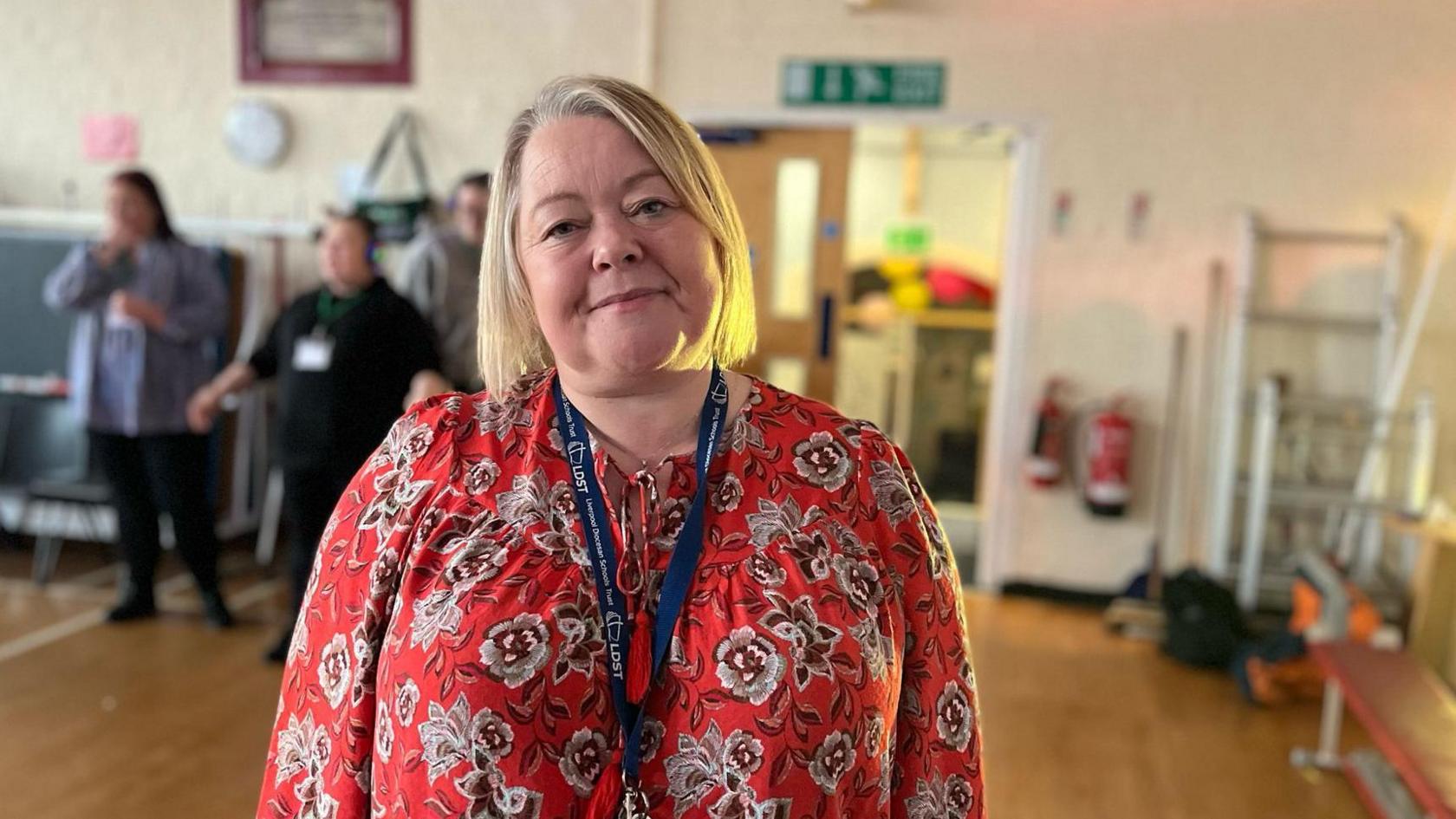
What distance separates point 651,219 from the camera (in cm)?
104

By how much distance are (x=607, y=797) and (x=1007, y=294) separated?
4.34 m

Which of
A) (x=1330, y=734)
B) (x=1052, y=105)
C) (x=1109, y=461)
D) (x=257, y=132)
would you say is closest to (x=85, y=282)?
(x=257, y=132)

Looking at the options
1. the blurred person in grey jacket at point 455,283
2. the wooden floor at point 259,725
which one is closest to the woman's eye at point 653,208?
the wooden floor at point 259,725

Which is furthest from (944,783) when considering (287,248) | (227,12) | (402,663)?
(227,12)

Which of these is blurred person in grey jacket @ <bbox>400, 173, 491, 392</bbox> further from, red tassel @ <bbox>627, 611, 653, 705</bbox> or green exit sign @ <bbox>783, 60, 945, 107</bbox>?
red tassel @ <bbox>627, 611, 653, 705</bbox>

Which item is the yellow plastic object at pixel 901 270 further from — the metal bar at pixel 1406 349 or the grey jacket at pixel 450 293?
the grey jacket at pixel 450 293

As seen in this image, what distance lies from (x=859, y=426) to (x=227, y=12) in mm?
5237

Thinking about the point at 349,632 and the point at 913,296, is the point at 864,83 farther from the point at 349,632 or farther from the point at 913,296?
the point at 349,632

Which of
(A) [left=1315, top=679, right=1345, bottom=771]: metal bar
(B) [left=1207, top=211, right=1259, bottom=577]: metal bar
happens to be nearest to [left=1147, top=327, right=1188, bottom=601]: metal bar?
(B) [left=1207, top=211, right=1259, bottom=577]: metal bar

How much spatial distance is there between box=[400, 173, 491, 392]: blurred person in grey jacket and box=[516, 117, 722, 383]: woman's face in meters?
2.99

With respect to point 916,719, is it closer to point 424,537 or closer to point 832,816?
point 832,816

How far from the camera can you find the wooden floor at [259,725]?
2910 mm

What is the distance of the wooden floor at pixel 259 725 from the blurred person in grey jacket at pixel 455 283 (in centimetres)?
125

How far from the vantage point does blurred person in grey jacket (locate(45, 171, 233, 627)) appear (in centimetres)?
409
